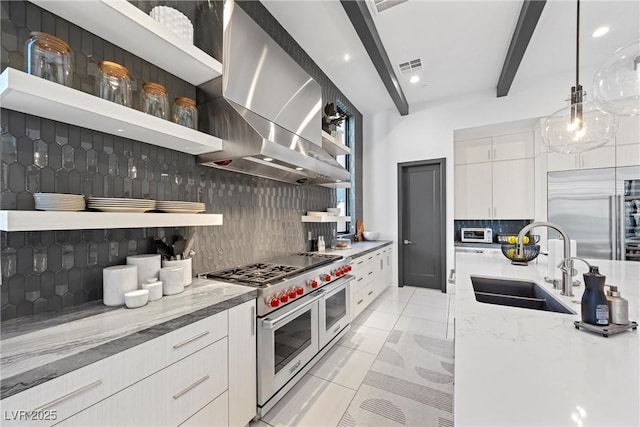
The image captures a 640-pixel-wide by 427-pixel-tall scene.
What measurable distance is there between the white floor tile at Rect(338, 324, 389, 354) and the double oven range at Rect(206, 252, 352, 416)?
8.5 inches

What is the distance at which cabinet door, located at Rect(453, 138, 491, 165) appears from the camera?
4.51 meters

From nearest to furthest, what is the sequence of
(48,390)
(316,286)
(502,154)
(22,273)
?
(48,390) < (22,273) < (316,286) < (502,154)

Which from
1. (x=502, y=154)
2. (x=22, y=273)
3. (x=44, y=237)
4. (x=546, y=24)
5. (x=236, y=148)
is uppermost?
(x=546, y=24)

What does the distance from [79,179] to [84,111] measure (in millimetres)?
405

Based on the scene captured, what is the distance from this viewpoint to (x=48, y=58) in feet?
3.56

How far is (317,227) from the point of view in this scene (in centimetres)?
362

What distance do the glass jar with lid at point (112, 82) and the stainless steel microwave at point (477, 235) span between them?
16.7 feet

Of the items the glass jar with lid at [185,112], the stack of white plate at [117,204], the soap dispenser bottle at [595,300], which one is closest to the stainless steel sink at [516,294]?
the soap dispenser bottle at [595,300]

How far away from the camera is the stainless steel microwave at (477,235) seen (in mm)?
4492

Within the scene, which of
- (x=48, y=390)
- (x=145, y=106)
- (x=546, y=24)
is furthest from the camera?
(x=546, y=24)

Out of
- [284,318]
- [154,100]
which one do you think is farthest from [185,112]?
[284,318]

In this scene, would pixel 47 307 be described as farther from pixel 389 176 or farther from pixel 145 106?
pixel 389 176

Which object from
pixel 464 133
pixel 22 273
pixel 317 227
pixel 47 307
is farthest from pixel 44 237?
pixel 464 133

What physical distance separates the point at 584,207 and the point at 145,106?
5.11m
